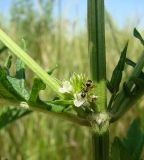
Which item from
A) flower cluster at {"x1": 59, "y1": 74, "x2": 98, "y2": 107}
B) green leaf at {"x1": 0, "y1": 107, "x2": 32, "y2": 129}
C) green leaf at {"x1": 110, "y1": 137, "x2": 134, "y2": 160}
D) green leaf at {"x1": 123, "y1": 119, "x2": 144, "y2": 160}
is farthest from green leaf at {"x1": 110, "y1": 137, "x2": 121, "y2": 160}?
green leaf at {"x1": 0, "y1": 107, "x2": 32, "y2": 129}

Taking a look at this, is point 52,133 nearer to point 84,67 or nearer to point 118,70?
point 84,67

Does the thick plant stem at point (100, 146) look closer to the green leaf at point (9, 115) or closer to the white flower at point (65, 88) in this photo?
the white flower at point (65, 88)

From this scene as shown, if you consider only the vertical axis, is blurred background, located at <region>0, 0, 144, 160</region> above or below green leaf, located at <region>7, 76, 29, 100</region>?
below

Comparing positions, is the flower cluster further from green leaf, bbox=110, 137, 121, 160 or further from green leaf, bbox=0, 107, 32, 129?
green leaf, bbox=0, 107, 32, 129

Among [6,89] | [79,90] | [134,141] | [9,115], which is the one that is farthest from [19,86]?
[134,141]

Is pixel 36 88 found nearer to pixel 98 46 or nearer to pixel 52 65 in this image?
pixel 98 46

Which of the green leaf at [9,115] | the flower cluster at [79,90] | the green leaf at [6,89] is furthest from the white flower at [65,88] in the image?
the green leaf at [9,115]
